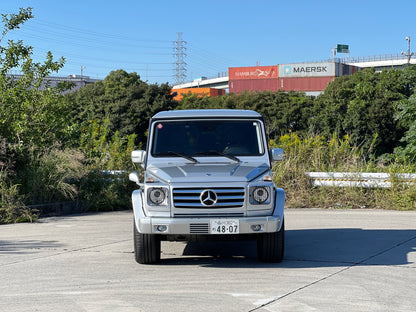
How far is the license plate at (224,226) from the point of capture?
281 inches

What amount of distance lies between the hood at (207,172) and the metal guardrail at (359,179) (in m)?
7.41

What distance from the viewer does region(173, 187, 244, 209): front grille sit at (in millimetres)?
7238

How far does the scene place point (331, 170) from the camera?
51.1 ft

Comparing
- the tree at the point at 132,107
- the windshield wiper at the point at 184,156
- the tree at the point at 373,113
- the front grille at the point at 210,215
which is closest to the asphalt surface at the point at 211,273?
the front grille at the point at 210,215

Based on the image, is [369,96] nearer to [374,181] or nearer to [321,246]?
[374,181]

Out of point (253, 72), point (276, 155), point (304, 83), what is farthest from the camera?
point (253, 72)

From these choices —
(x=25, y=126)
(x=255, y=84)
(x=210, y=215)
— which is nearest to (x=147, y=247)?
(x=210, y=215)

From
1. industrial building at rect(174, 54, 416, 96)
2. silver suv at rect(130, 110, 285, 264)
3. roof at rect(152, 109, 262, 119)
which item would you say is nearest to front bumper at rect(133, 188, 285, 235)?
silver suv at rect(130, 110, 285, 264)

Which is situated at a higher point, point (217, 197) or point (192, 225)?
point (217, 197)

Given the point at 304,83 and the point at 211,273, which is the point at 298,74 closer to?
the point at 304,83

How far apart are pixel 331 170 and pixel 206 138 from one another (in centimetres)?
795

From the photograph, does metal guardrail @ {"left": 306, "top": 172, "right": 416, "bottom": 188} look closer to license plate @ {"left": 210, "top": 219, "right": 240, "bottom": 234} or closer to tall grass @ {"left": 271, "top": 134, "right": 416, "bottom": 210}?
tall grass @ {"left": 271, "top": 134, "right": 416, "bottom": 210}

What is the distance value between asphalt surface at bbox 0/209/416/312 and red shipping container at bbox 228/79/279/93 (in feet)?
491

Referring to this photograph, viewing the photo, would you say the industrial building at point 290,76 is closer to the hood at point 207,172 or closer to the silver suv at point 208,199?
the silver suv at point 208,199
